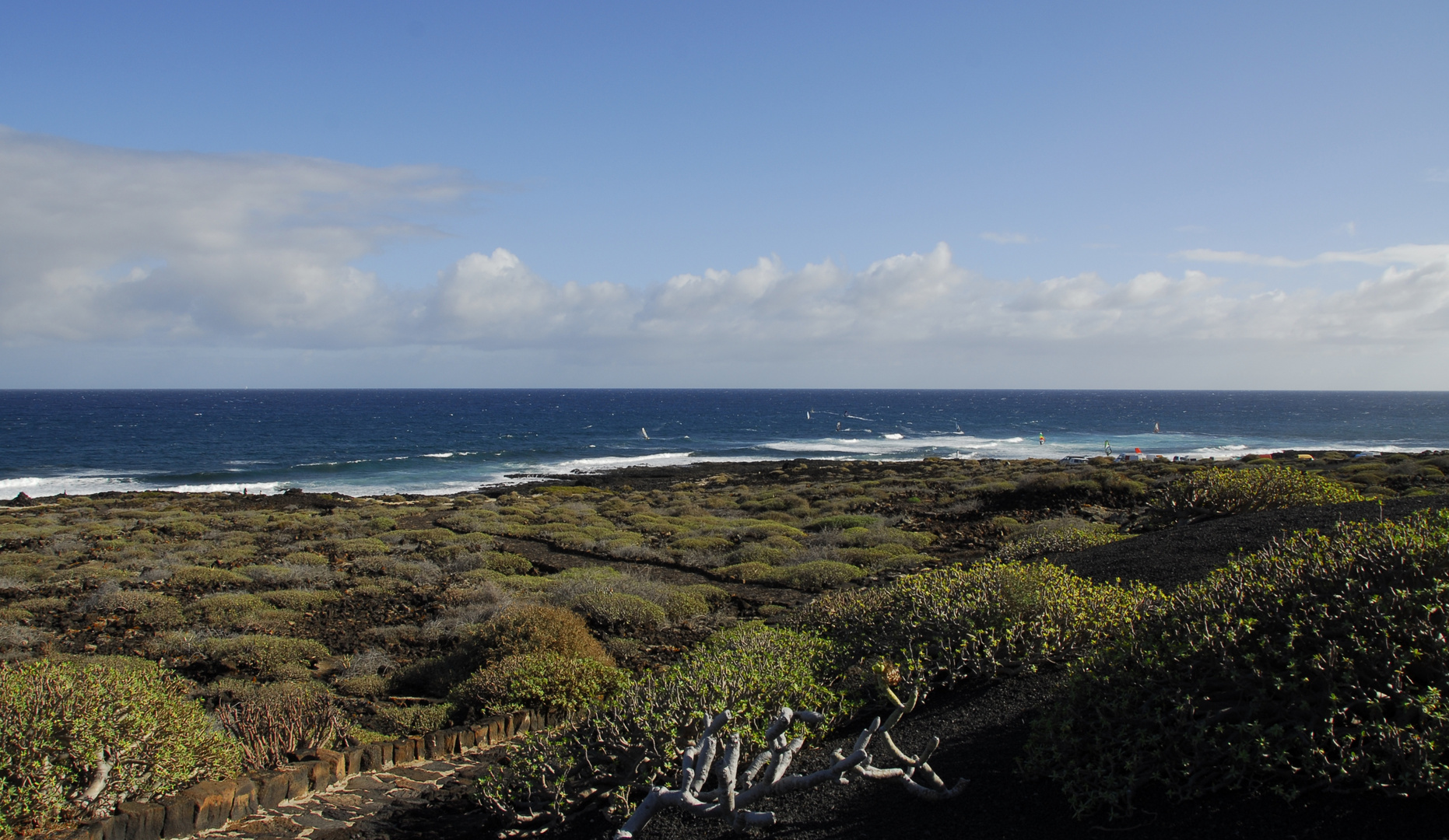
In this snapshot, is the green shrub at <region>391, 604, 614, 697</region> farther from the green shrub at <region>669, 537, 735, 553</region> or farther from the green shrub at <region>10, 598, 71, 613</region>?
the green shrub at <region>669, 537, 735, 553</region>

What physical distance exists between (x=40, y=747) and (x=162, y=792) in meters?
0.74

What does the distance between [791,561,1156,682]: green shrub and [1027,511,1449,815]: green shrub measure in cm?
122

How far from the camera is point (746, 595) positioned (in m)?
14.0

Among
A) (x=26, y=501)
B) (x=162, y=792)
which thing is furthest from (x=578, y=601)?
(x=26, y=501)

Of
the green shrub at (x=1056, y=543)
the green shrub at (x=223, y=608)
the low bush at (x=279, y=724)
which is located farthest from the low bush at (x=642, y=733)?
the green shrub at (x=1056, y=543)

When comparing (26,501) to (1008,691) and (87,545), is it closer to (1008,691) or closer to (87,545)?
(87,545)

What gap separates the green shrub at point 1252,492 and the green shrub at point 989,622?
856cm

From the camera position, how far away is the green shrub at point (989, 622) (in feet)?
20.4

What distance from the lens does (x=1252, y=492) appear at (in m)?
14.5

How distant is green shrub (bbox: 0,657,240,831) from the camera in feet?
15.8

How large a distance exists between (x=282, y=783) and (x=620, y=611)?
5859 millimetres

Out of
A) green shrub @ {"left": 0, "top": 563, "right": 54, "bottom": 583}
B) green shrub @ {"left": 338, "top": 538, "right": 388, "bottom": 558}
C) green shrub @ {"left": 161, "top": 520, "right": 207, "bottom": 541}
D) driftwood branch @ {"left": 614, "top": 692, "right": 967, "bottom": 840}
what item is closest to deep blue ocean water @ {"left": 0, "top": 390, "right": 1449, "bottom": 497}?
green shrub @ {"left": 161, "top": 520, "right": 207, "bottom": 541}

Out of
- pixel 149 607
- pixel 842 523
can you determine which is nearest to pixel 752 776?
pixel 149 607

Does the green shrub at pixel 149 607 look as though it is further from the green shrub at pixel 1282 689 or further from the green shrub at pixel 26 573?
the green shrub at pixel 1282 689
